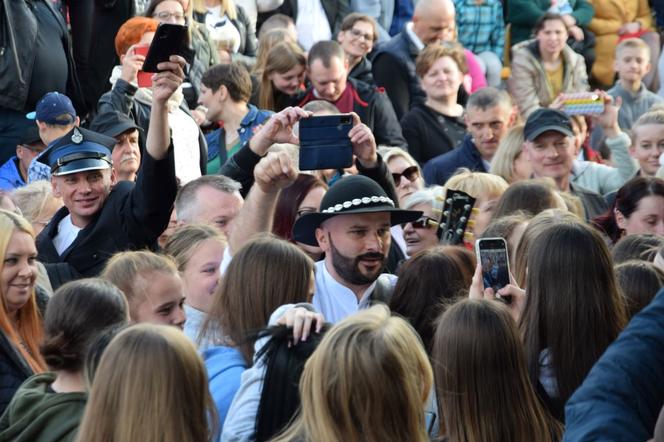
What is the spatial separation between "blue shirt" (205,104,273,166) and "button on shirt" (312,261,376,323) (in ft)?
12.1

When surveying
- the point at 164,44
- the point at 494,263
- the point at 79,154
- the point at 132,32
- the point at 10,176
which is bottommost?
the point at 10,176

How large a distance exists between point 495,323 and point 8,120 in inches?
231

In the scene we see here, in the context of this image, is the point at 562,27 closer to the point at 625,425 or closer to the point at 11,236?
the point at 11,236

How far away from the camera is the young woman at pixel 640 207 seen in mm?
7207

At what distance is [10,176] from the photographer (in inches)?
346

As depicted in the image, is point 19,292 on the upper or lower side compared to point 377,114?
upper

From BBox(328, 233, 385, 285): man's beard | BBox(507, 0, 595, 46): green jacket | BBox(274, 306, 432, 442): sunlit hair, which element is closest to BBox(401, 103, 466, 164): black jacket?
BBox(507, 0, 595, 46): green jacket

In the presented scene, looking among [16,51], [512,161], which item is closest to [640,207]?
[512,161]

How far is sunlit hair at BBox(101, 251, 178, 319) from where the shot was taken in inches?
210

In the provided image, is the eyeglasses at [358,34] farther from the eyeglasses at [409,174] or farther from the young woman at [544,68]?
the eyeglasses at [409,174]

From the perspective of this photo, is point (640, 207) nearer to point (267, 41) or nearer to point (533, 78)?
point (267, 41)

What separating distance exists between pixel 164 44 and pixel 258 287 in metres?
1.90

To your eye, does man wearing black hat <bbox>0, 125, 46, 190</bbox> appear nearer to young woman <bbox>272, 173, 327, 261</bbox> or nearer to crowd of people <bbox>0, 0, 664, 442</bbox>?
crowd of people <bbox>0, 0, 664, 442</bbox>

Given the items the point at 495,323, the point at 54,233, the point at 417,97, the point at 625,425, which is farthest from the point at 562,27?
the point at 625,425
